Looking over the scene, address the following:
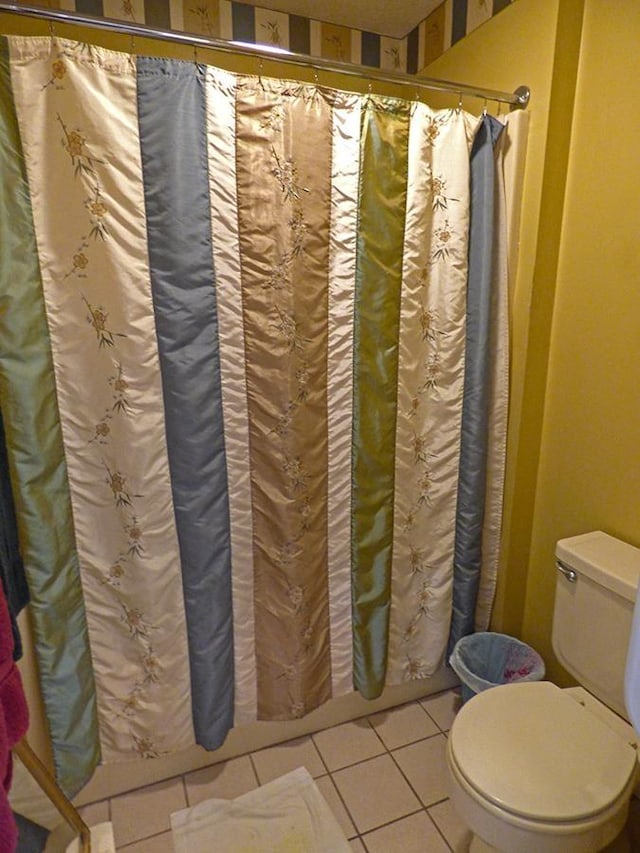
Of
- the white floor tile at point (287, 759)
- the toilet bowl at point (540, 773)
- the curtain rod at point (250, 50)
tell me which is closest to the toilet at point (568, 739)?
the toilet bowl at point (540, 773)

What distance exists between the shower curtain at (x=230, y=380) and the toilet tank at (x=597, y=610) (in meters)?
0.37

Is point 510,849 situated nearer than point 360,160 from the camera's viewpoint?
Yes

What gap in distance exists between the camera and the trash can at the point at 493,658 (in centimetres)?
170

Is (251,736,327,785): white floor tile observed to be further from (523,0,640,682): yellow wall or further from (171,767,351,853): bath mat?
(523,0,640,682): yellow wall

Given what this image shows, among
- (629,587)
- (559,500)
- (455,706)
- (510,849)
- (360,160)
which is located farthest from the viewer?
(455,706)

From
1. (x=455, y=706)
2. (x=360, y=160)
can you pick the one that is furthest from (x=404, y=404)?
(x=455, y=706)

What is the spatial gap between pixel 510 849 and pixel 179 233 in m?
1.53

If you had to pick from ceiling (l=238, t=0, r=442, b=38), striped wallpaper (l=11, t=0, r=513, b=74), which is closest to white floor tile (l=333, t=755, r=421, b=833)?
striped wallpaper (l=11, t=0, r=513, b=74)

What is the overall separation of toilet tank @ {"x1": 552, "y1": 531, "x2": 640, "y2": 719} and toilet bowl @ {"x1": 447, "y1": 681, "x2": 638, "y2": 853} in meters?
0.08

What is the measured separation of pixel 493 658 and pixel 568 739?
2.04 feet

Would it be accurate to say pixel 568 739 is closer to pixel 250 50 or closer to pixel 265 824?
pixel 265 824

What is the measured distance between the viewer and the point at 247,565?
1.47 m

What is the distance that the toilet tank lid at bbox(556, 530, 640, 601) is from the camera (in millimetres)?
1241

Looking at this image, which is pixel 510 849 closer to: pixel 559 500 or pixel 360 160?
pixel 559 500
